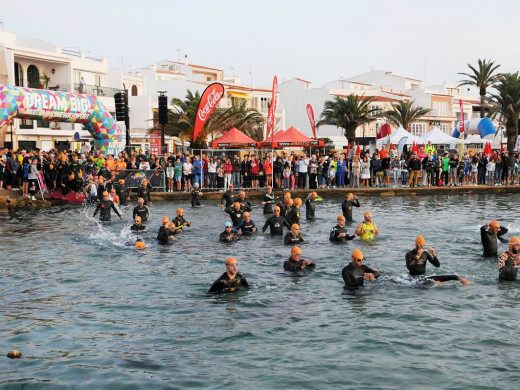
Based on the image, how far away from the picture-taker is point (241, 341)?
34.7 ft

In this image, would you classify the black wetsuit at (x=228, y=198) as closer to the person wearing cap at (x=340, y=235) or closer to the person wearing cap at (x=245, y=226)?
the person wearing cap at (x=245, y=226)

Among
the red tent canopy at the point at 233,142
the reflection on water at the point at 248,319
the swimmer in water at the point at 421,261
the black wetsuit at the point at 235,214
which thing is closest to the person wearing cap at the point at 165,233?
the reflection on water at the point at 248,319

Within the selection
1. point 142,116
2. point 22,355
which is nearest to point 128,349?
point 22,355

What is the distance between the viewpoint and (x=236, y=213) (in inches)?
822

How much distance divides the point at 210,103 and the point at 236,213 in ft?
44.1

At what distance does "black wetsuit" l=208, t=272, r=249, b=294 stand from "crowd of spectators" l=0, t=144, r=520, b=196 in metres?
16.1

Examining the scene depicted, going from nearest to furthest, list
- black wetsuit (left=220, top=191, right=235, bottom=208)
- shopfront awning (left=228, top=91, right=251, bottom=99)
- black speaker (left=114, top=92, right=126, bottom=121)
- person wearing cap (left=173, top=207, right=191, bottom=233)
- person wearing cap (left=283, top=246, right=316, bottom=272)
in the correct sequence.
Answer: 1. person wearing cap (left=283, top=246, right=316, bottom=272)
2. person wearing cap (left=173, top=207, right=191, bottom=233)
3. black wetsuit (left=220, top=191, right=235, bottom=208)
4. black speaker (left=114, top=92, right=126, bottom=121)
5. shopfront awning (left=228, top=91, right=251, bottom=99)

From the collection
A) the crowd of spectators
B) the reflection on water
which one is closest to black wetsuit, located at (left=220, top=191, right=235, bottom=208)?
the reflection on water

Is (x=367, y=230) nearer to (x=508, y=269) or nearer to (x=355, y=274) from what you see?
(x=355, y=274)

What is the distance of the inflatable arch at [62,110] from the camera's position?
2753 cm

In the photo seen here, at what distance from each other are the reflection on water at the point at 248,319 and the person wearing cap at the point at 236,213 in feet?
4.87

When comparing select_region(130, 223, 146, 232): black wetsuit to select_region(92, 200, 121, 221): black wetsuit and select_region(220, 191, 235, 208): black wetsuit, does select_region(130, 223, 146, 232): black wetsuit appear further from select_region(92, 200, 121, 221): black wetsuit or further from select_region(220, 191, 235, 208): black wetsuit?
select_region(220, 191, 235, 208): black wetsuit

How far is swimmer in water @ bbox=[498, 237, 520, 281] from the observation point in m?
A: 13.6

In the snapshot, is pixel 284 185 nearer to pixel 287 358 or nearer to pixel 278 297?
pixel 278 297
